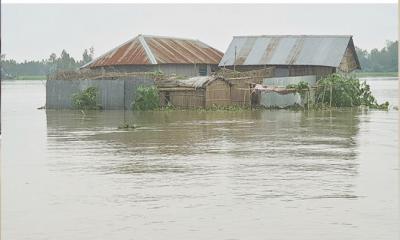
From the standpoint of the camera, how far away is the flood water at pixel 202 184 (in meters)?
8.62

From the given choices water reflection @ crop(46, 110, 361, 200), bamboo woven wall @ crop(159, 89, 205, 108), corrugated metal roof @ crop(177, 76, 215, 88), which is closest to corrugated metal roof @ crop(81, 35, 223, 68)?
bamboo woven wall @ crop(159, 89, 205, 108)

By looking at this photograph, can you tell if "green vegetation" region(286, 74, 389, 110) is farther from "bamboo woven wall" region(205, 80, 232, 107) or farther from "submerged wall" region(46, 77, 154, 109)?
"submerged wall" region(46, 77, 154, 109)

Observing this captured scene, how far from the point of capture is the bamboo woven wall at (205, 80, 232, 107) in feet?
107

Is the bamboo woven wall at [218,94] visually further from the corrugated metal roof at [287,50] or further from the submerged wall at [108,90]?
the corrugated metal roof at [287,50]

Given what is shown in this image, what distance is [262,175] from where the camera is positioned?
1252 centimetres

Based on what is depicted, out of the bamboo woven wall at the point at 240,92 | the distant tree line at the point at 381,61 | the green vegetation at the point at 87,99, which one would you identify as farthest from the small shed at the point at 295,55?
the distant tree line at the point at 381,61

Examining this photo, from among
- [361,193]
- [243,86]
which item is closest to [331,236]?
[361,193]

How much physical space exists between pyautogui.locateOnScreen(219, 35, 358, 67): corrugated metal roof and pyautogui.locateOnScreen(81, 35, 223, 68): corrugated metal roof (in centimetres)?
190

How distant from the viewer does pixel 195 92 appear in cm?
3266

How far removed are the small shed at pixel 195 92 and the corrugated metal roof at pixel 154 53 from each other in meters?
5.27

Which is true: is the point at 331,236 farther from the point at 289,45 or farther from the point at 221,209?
the point at 289,45

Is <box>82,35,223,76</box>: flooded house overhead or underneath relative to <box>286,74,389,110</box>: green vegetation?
overhead

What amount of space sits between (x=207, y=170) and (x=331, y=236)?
17.4 feet

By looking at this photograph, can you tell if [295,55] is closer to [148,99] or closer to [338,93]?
[338,93]
